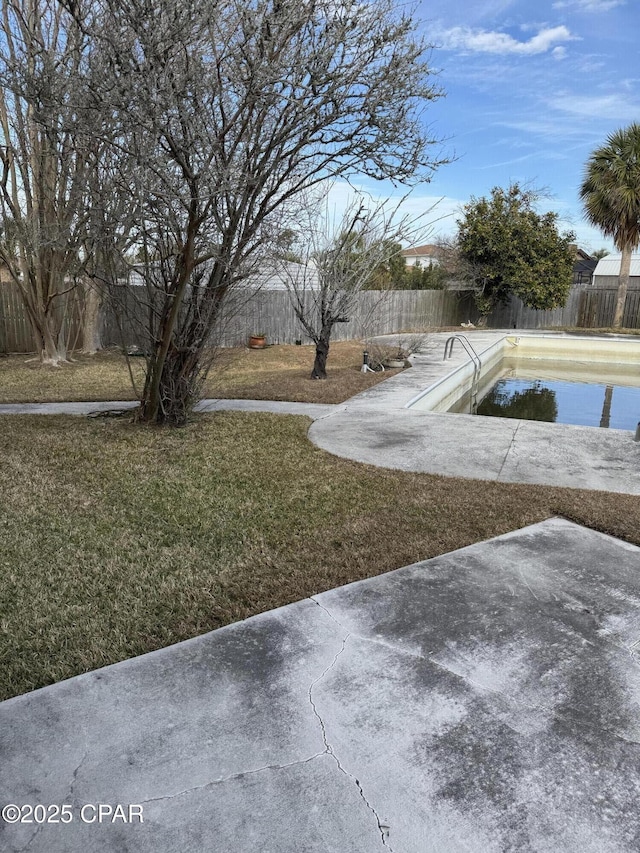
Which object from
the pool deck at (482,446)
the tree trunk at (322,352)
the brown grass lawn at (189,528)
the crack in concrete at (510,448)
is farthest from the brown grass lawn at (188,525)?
the tree trunk at (322,352)

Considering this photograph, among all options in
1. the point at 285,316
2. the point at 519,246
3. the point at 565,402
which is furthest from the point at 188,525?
the point at 519,246

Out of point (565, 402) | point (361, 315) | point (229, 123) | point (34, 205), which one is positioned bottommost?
point (565, 402)

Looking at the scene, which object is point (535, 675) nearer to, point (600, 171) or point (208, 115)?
point (208, 115)

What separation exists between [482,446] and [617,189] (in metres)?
19.5

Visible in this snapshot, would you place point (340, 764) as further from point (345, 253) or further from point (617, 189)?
point (617, 189)

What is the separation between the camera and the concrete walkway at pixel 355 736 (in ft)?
5.39

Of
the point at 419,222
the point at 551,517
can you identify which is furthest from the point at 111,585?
the point at 419,222

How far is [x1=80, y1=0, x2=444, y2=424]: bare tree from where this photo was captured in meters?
4.02

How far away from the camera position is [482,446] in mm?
5949

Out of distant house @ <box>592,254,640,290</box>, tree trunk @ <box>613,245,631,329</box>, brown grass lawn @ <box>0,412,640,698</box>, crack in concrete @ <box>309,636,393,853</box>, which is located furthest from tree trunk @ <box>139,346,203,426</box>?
distant house @ <box>592,254,640,290</box>

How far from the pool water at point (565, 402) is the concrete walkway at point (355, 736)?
673cm

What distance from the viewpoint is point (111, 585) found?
309 cm

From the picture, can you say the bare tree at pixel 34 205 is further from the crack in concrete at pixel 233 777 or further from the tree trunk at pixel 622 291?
the tree trunk at pixel 622 291

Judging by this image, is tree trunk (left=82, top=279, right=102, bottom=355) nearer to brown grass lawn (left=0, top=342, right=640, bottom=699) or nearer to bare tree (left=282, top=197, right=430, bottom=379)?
bare tree (left=282, top=197, right=430, bottom=379)
